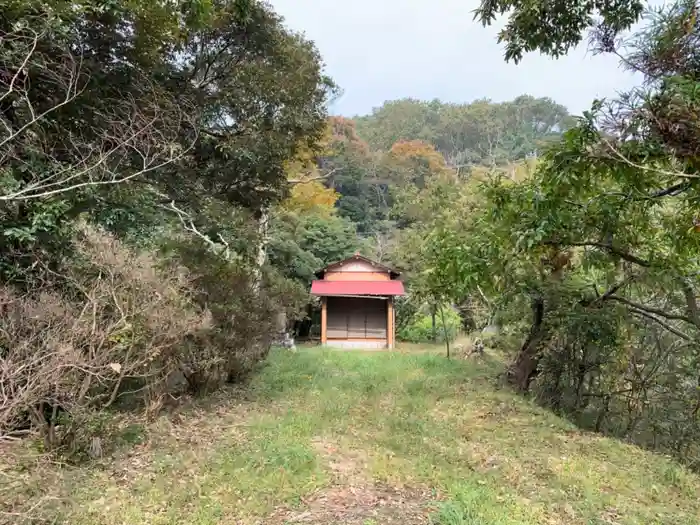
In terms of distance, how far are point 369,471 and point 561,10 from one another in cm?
475

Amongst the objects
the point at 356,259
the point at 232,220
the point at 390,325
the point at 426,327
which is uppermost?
the point at 356,259

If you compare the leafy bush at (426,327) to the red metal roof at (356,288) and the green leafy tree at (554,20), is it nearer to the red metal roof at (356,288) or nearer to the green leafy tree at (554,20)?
the red metal roof at (356,288)

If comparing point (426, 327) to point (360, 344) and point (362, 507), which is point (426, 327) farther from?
point (362, 507)

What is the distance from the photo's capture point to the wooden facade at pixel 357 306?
18.6 meters

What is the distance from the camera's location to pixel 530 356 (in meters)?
8.73

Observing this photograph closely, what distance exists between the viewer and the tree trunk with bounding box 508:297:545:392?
855 cm

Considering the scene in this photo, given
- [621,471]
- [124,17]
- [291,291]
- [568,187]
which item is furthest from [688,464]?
[124,17]

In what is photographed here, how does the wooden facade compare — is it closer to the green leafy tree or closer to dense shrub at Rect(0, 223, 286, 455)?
dense shrub at Rect(0, 223, 286, 455)

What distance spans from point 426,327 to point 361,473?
1594 centimetres

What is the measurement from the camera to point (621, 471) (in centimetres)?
507

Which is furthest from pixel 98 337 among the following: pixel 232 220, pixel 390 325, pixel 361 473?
pixel 390 325

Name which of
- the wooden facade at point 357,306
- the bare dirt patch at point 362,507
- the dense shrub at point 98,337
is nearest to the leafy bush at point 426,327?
the wooden facade at point 357,306

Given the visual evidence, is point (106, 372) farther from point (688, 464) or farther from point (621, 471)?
point (688, 464)

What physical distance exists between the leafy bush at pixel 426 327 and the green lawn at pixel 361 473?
39.2 feet
